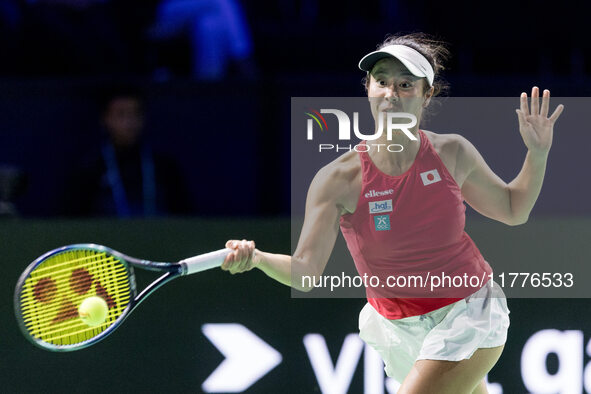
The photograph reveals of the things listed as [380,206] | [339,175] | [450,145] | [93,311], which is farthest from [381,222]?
[93,311]

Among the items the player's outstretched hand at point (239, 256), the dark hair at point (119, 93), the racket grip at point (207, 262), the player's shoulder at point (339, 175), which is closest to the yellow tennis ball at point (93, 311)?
the racket grip at point (207, 262)

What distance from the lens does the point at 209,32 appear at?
231 inches

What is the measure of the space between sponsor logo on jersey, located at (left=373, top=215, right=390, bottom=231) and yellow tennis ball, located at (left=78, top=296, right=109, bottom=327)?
0.96 m

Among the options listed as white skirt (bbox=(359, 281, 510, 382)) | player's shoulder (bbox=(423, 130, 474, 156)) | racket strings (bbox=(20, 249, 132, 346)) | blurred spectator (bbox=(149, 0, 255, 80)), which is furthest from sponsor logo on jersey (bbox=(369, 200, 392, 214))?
blurred spectator (bbox=(149, 0, 255, 80))

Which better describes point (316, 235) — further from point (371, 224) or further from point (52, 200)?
point (52, 200)

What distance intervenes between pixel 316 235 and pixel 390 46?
69 centimetres

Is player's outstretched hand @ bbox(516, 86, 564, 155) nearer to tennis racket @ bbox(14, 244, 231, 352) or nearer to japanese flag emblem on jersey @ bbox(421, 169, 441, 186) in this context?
japanese flag emblem on jersey @ bbox(421, 169, 441, 186)

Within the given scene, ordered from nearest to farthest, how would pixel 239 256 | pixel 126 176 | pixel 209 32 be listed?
pixel 239 256 → pixel 126 176 → pixel 209 32

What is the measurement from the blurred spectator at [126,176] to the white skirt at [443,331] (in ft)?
5.63

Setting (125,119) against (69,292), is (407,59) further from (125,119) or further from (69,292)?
(125,119)

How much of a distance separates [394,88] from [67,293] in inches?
52.4

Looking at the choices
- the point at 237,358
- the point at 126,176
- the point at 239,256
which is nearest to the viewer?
the point at 239,256

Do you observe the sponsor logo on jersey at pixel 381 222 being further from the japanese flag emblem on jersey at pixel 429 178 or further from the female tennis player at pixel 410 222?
the japanese flag emblem on jersey at pixel 429 178

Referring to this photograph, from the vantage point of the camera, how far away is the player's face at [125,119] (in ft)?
16.5
